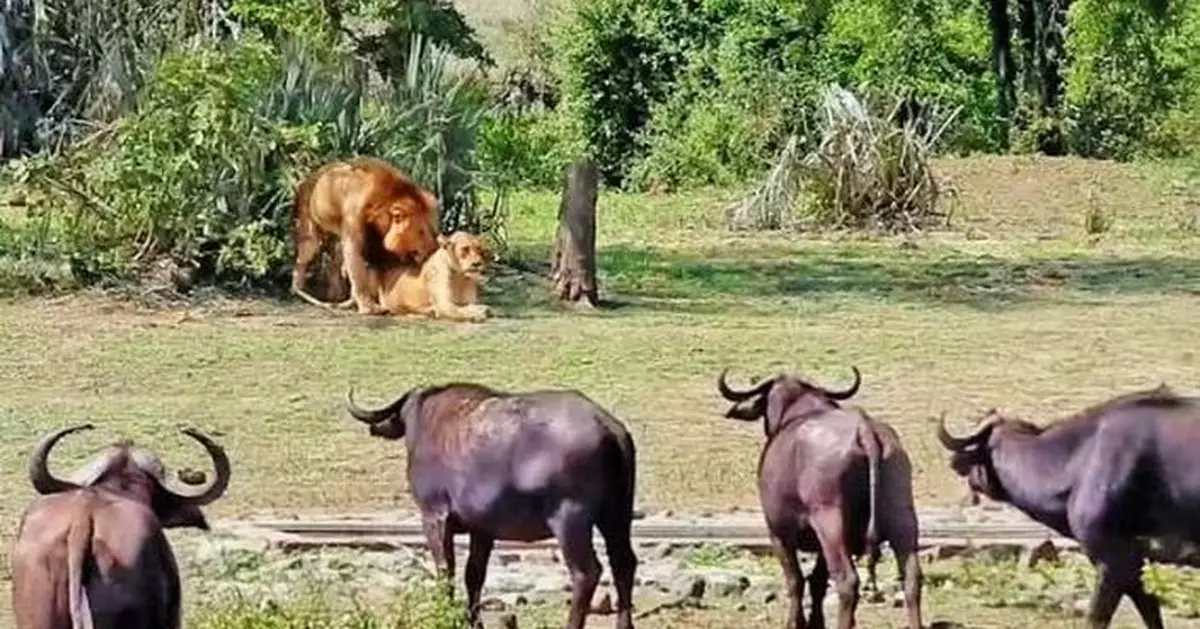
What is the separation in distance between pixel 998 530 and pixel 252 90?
1142 cm

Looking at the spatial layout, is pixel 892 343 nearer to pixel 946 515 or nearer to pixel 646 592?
pixel 946 515

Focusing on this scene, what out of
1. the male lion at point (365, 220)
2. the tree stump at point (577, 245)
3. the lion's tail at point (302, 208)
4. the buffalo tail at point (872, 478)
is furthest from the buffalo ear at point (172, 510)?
the tree stump at point (577, 245)

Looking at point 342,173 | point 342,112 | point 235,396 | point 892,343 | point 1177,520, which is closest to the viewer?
point 1177,520

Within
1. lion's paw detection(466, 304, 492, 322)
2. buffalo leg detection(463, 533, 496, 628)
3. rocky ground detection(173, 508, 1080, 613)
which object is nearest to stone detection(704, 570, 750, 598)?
rocky ground detection(173, 508, 1080, 613)

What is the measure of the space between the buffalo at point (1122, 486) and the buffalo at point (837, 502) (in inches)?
21.3

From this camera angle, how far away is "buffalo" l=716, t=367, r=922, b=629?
10.4m

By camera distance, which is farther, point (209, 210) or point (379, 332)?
point (209, 210)

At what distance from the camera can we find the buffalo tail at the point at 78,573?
313 inches

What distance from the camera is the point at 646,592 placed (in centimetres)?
1177

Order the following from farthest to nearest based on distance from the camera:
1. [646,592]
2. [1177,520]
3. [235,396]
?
[235,396]
[646,592]
[1177,520]

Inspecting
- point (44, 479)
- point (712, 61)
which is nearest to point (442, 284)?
point (44, 479)

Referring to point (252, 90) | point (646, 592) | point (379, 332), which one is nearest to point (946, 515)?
point (646, 592)

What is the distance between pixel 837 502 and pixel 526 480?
1.18m

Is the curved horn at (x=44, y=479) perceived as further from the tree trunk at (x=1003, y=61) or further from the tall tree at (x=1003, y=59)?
the tree trunk at (x=1003, y=61)
